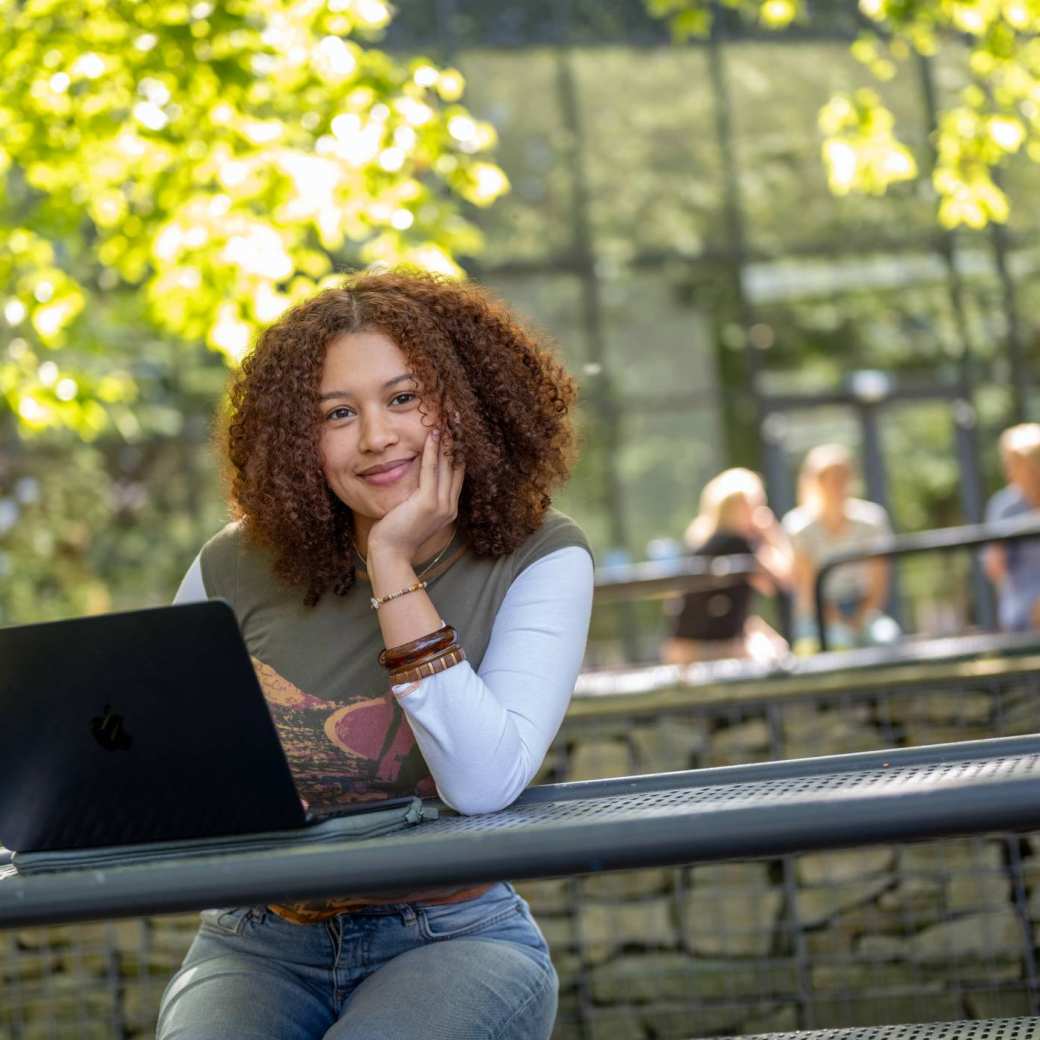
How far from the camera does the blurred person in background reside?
673 cm

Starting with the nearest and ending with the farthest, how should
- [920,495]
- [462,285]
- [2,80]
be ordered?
[462,285]
[2,80]
[920,495]

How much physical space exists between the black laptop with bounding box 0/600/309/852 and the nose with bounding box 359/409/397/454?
1.92 ft

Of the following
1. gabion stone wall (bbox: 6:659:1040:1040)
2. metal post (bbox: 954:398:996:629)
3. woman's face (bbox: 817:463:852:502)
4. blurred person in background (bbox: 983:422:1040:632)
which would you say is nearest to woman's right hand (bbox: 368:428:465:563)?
gabion stone wall (bbox: 6:659:1040:1040)

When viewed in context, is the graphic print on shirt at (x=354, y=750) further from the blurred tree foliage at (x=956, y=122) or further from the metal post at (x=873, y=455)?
the metal post at (x=873, y=455)

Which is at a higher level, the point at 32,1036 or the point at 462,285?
the point at 462,285

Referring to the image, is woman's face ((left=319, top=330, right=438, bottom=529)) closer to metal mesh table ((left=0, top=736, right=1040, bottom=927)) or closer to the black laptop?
the black laptop

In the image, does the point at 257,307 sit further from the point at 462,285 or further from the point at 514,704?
the point at 514,704

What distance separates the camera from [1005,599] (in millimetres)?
6840

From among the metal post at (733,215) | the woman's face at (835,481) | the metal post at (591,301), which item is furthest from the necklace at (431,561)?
the metal post at (733,215)

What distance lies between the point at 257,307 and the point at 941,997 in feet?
8.22

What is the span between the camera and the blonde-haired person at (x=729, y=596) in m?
8.44

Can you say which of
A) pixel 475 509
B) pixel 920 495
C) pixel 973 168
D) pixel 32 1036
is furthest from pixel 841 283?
pixel 475 509

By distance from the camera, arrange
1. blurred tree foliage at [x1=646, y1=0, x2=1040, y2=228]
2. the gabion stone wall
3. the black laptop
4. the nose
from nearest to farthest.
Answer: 1. the black laptop
2. the nose
3. the gabion stone wall
4. blurred tree foliage at [x1=646, y1=0, x2=1040, y2=228]

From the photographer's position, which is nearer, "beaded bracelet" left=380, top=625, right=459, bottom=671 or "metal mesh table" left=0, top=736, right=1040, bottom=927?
"metal mesh table" left=0, top=736, right=1040, bottom=927
